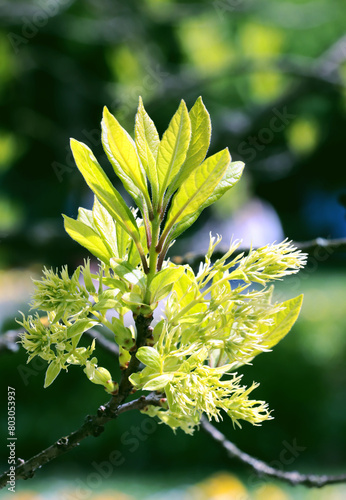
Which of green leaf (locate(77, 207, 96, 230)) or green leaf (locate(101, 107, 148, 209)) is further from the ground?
green leaf (locate(101, 107, 148, 209))

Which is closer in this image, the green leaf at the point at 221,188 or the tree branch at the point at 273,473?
the green leaf at the point at 221,188

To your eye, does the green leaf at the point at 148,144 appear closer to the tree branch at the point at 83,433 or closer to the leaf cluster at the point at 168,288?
the leaf cluster at the point at 168,288

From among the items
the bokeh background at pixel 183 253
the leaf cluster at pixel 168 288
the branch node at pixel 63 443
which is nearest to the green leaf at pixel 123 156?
the leaf cluster at pixel 168 288

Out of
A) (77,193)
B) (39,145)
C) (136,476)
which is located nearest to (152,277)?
(77,193)

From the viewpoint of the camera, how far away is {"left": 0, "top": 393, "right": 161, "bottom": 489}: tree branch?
16.7 inches

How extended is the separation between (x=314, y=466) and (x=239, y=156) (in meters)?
2.25

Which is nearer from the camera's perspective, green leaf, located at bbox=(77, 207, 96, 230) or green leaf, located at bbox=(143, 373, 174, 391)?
green leaf, located at bbox=(143, 373, 174, 391)

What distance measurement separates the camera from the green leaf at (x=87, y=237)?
0.41m

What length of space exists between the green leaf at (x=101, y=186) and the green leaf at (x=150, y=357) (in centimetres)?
10

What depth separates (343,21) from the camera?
560 cm

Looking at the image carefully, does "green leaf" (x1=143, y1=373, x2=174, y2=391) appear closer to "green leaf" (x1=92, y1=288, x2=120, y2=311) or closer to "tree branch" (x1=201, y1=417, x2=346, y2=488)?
"green leaf" (x1=92, y1=288, x2=120, y2=311)

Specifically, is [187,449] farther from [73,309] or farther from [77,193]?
[73,309]

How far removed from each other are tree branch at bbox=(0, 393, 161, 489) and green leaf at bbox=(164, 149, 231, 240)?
15 centimetres

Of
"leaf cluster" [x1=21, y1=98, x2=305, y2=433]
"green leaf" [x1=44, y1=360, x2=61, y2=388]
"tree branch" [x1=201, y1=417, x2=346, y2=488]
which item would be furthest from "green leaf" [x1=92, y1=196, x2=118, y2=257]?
"tree branch" [x1=201, y1=417, x2=346, y2=488]
